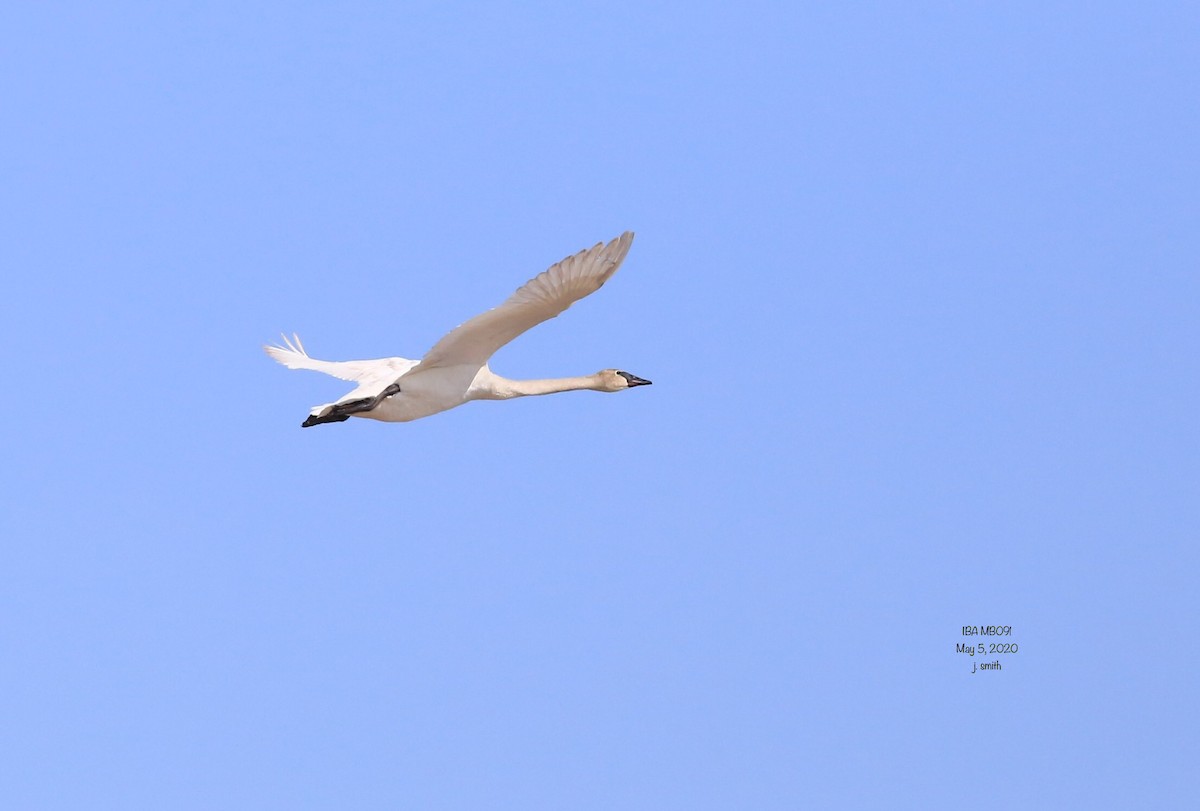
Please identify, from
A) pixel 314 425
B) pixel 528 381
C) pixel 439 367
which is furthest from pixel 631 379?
A: pixel 314 425

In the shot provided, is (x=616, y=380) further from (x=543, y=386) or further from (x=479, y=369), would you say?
(x=479, y=369)

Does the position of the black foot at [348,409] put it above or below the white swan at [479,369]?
below

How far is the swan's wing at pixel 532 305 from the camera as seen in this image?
469 inches

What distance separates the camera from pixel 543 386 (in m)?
14.7

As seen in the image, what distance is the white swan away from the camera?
1205cm

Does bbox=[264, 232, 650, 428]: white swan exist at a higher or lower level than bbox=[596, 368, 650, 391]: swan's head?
lower

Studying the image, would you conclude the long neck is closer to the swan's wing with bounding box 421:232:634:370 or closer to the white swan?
the white swan

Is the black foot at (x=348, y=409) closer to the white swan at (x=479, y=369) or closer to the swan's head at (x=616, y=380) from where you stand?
the white swan at (x=479, y=369)

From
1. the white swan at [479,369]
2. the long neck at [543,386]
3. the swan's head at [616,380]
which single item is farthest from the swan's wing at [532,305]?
the swan's head at [616,380]

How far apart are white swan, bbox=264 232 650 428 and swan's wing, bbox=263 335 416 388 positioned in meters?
A: 0.02

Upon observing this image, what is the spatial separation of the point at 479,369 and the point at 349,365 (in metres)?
2.54

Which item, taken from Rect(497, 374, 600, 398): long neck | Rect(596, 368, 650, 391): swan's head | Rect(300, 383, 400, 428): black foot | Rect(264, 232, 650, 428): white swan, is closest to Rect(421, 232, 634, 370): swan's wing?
Rect(264, 232, 650, 428): white swan

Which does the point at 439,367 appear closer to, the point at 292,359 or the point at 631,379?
the point at 631,379

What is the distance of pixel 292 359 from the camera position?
16.8 metres
